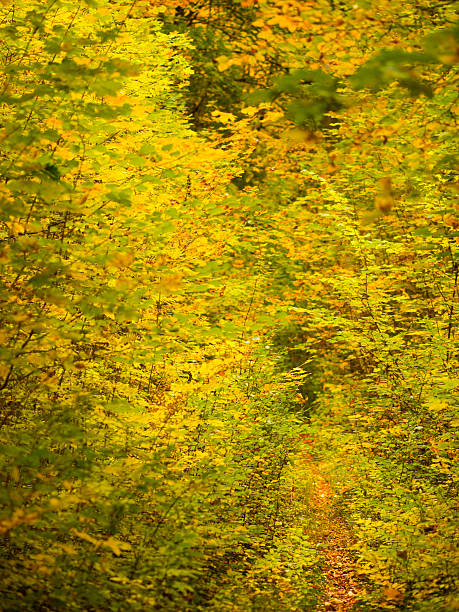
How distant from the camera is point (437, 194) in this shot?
890cm

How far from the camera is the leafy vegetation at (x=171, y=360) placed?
14.4 feet

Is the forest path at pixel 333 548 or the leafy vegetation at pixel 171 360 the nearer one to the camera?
the leafy vegetation at pixel 171 360

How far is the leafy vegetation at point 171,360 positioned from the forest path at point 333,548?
0.41ft

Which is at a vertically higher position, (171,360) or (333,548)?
(171,360)

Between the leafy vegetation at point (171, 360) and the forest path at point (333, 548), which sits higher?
the leafy vegetation at point (171, 360)

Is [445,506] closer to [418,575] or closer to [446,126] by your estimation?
[418,575]

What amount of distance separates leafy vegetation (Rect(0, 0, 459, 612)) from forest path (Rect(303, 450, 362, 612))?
4.9 inches

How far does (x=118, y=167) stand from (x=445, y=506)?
513 centimetres

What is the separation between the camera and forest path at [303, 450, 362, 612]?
6703 millimetres

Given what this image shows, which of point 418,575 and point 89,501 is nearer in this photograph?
point 89,501

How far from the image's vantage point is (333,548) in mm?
8273

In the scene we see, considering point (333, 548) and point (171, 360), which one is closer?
point (171, 360)

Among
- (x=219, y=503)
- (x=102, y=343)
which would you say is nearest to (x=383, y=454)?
(x=219, y=503)

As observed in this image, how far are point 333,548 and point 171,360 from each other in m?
3.47
